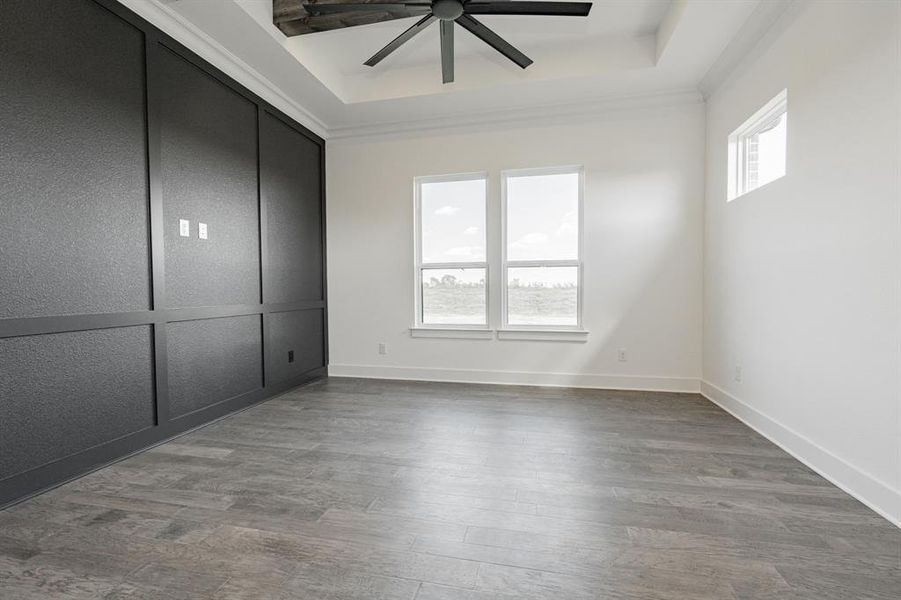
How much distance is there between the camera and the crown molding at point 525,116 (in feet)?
12.2

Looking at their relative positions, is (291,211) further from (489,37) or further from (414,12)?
(489,37)

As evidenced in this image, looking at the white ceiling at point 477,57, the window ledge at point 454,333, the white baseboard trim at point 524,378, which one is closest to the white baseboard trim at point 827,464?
the white baseboard trim at point 524,378

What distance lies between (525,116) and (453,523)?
3.72 metres

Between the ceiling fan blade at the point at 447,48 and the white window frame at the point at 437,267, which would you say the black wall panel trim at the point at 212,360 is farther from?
the ceiling fan blade at the point at 447,48

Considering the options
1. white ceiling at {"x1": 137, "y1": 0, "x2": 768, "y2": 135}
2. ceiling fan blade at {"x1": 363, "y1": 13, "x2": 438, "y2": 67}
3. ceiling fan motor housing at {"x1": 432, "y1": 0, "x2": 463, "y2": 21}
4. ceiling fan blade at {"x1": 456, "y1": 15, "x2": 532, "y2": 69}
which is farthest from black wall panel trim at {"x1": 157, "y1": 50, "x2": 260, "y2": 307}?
ceiling fan blade at {"x1": 456, "y1": 15, "x2": 532, "y2": 69}

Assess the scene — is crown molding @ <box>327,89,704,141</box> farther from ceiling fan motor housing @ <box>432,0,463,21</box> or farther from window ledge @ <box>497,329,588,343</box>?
window ledge @ <box>497,329,588,343</box>

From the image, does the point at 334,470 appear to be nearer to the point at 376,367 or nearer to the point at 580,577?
the point at 580,577

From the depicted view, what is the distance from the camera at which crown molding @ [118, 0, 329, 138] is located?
248 centimetres

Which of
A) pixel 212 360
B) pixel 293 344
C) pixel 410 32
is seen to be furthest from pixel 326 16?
pixel 293 344

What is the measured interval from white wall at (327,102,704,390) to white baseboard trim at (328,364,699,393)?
1cm

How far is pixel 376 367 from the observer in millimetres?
4516

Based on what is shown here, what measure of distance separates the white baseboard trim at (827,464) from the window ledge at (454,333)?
219 centimetres

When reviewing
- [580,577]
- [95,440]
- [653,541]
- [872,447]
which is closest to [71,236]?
[95,440]

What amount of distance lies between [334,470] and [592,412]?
2.03 m
